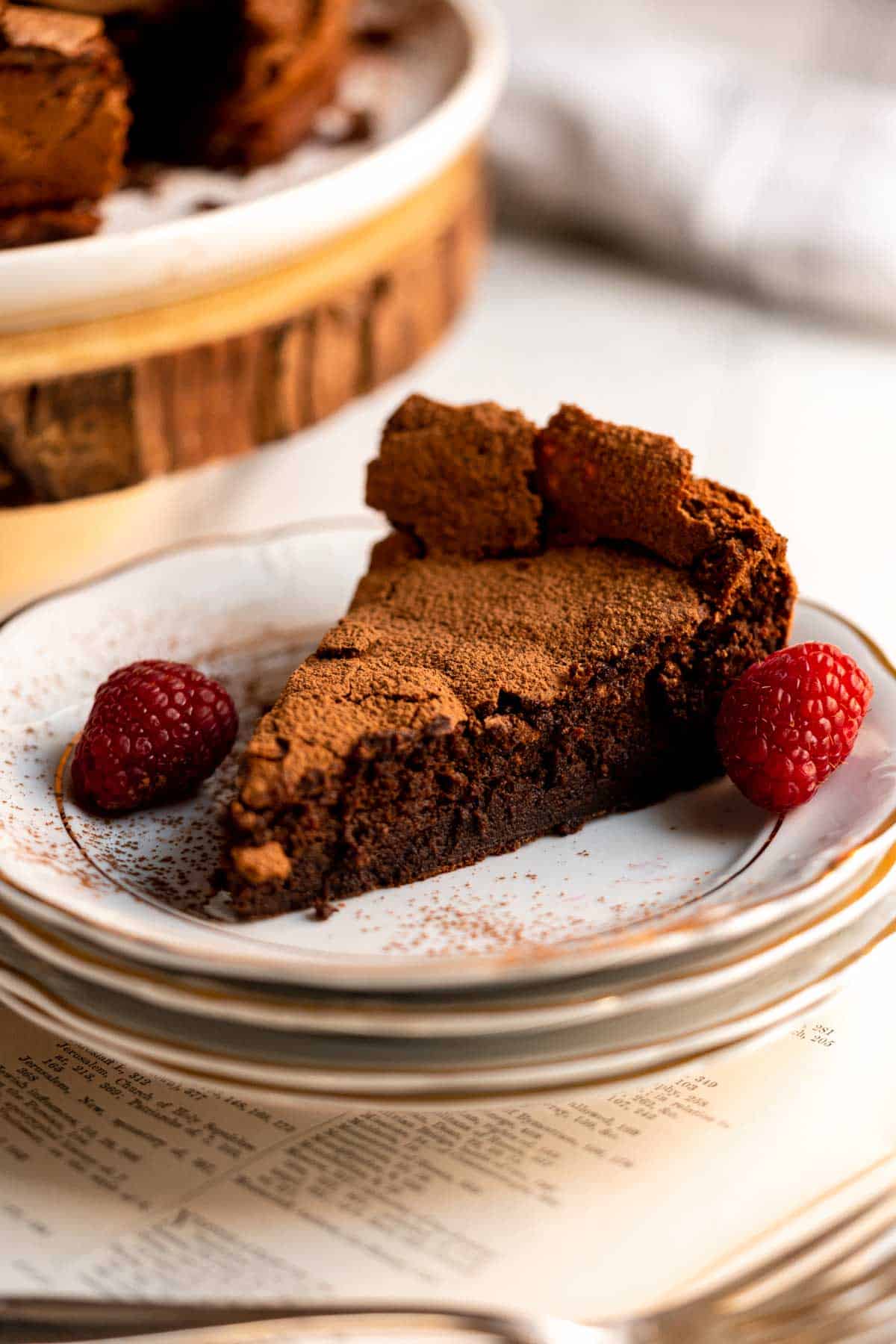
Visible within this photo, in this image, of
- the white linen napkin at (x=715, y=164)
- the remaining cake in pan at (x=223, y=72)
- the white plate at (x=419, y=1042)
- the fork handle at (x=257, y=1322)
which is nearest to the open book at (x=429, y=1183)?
the fork handle at (x=257, y=1322)

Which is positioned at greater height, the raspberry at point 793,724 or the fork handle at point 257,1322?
the raspberry at point 793,724

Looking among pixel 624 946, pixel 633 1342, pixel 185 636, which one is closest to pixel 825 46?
pixel 185 636

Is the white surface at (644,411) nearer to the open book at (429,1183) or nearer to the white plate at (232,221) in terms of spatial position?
the white plate at (232,221)

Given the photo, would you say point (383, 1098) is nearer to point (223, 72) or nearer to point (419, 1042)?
point (419, 1042)

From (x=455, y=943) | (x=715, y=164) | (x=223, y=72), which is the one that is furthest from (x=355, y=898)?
(x=715, y=164)

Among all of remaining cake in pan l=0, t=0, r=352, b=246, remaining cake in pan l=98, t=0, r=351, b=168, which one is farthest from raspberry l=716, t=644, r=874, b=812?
remaining cake in pan l=98, t=0, r=351, b=168

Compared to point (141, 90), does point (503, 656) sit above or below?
below

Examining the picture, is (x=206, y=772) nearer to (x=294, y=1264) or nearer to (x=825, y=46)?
(x=294, y=1264)
